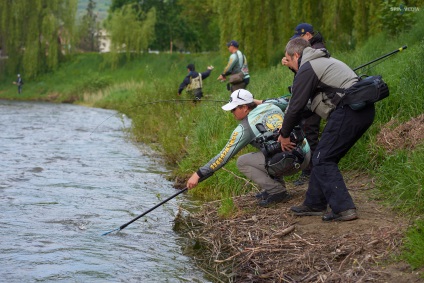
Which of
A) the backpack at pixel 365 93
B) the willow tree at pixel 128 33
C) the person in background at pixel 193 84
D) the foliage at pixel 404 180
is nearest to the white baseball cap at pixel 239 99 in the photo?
the backpack at pixel 365 93

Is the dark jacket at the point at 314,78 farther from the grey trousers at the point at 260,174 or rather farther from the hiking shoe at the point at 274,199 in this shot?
the hiking shoe at the point at 274,199

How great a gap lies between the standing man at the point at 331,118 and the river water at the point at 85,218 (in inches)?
54.4

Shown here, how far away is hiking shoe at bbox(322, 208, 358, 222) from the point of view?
596 cm

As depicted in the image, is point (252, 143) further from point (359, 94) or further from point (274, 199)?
point (359, 94)

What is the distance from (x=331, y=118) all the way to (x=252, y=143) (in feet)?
3.81

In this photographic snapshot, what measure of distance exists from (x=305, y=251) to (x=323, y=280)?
57 cm

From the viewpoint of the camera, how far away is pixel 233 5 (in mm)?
18219

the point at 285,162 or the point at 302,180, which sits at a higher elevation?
the point at 285,162

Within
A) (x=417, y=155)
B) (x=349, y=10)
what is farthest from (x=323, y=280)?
(x=349, y=10)

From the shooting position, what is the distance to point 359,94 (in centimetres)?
586

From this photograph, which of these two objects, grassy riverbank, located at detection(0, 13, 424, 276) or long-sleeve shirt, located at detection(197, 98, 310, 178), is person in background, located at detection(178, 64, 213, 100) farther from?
long-sleeve shirt, located at detection(197, 98, 310, 178)

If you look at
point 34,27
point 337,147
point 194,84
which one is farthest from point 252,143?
point 34,27

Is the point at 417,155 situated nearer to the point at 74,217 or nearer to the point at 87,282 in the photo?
the point at 87,282

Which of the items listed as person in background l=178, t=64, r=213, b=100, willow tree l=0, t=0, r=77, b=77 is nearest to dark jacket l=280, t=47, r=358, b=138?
person in background l=178, t=64, r=213, b=100
